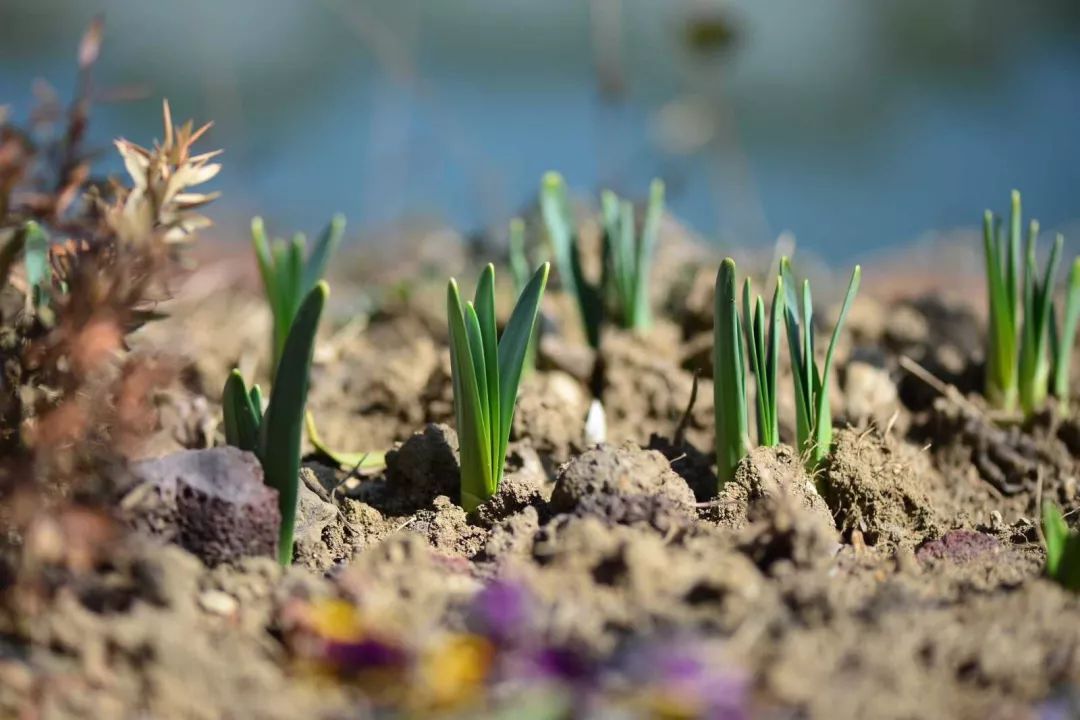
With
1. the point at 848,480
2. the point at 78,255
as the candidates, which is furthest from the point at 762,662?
the point at 78,255

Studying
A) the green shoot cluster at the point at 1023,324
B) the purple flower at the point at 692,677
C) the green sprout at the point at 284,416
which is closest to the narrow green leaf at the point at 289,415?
the green sprout at the point at 284,416

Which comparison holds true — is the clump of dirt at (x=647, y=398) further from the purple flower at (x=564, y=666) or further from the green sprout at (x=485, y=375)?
the purple flower at (x=564, y=666)

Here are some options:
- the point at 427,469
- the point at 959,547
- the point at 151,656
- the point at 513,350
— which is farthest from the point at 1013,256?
the point at 151,656

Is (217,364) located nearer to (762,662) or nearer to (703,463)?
(703,463)

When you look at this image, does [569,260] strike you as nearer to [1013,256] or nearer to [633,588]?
[1013,256]

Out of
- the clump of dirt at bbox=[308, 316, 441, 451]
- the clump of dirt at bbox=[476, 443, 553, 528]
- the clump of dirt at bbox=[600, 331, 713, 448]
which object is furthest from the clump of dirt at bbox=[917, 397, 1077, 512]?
the clump of dirt at bbox=[308, 316, 441, 451]

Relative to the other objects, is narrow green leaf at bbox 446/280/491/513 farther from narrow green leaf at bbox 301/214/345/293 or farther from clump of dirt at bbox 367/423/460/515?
narrow green leaf at bbox 301/214/345/293
